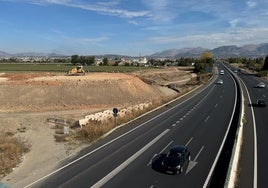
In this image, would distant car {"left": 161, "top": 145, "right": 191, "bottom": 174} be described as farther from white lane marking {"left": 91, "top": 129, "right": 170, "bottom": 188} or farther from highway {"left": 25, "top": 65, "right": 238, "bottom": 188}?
white lane marking {"left": 91, "top": 129, "right": 170, "bottom": 188}

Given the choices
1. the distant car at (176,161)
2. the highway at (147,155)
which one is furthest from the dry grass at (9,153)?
the distant car at (176,161)

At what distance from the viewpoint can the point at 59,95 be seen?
69812mm

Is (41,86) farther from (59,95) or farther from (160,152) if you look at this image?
(160,152)

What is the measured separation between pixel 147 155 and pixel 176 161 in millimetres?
4458

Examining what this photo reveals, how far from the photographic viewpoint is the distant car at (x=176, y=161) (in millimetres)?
21422

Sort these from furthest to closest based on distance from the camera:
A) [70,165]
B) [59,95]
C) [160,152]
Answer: [59,95] → [160,152] → [70,165]

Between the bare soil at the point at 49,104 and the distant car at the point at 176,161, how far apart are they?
7.13 meters

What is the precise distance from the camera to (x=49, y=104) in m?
65.9

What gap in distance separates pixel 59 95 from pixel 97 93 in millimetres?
8088

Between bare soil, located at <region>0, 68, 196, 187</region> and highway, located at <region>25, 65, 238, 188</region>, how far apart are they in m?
2.36

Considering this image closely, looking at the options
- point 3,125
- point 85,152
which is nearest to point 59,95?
point 3,125

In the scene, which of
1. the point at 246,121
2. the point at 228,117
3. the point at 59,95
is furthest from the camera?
the point at 59,95

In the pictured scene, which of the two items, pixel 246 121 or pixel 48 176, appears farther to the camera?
pixel 246 121

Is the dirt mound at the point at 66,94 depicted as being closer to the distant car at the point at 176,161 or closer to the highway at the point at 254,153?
the highway at the point at 254,153
